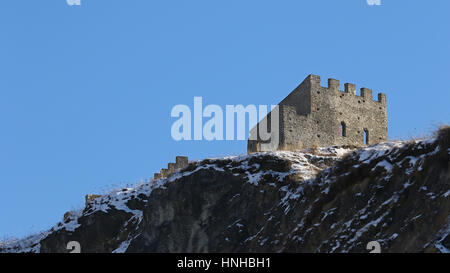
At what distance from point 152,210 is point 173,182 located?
4.48 ft

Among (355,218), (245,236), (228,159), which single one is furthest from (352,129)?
(355,218)

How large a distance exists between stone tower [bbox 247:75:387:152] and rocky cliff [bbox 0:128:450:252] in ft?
31.9

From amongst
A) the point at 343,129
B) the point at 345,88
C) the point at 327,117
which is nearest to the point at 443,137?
the point at 327,117

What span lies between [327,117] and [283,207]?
19.0m

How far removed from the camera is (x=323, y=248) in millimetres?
22172

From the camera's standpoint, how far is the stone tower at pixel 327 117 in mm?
42156

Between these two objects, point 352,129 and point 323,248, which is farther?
point 352,129

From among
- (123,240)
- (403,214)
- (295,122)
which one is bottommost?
(123,240)

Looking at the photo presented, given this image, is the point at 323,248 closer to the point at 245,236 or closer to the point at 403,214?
the point at 403,214

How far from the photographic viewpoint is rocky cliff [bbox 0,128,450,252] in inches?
822

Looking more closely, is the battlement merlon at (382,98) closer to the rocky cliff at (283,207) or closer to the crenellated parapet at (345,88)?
the crenellated parapet at (345,88)

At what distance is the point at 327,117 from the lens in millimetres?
44219

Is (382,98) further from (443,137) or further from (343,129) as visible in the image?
(443,137)

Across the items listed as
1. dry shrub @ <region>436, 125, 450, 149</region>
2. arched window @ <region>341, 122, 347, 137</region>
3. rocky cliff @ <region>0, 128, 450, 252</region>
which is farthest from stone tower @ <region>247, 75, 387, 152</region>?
dry shrub @ <region>436, 125, 450, 149</region>
